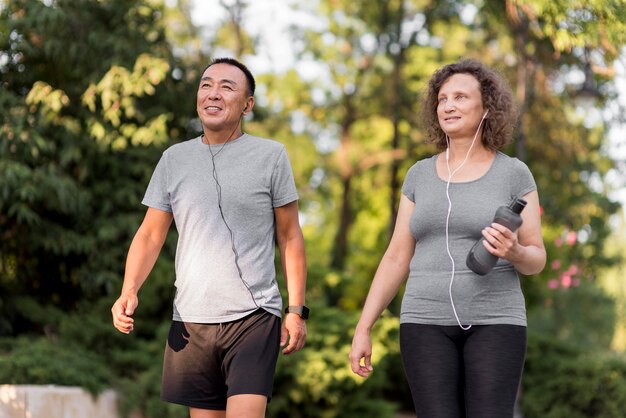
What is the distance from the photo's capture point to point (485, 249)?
12.6 feet

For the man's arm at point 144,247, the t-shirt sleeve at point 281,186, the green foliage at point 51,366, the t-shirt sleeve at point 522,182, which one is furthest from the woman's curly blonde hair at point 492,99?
the green foliage at point 51,366

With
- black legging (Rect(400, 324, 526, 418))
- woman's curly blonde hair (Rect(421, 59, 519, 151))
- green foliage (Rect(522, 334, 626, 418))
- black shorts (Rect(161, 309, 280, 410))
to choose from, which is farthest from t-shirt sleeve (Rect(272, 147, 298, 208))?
green foliage (Rect(522, 334, 626, 418))

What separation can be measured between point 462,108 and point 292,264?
1005 mm

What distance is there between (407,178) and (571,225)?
11.6 metres

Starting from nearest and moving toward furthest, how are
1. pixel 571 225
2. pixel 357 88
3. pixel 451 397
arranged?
pixel 451 397
pixel 571 225
pixel 357 88

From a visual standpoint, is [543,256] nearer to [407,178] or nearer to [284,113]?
[407,178]

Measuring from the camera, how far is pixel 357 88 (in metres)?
23.4

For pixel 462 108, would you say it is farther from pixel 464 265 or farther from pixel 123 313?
pixel 123 313

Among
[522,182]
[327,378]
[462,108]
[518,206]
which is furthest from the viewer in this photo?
[327,378]

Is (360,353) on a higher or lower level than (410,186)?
lower

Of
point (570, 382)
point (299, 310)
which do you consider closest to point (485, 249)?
point (299, 310)

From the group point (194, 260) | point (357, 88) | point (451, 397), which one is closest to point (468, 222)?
point (451, 397)

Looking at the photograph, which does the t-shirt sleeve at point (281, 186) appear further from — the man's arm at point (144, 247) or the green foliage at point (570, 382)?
the green foliage at point (570, 382)

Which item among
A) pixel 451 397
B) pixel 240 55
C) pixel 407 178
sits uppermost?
pixel 240 55
